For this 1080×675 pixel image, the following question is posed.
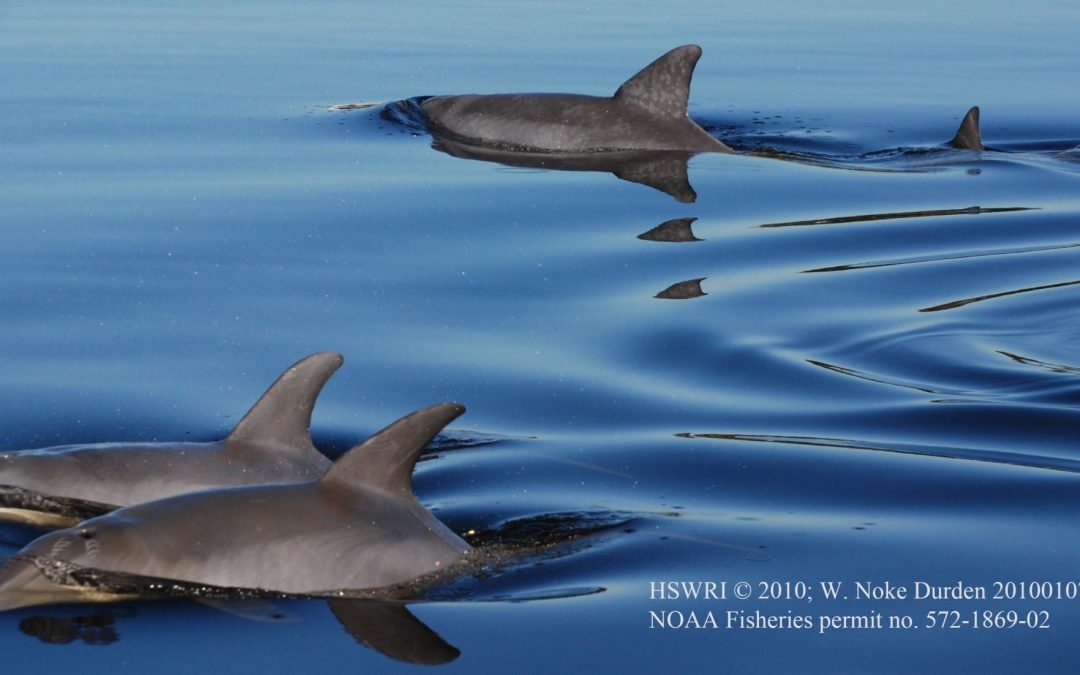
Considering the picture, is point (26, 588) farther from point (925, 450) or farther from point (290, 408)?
point (925, 450)

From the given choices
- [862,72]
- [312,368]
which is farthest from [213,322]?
[862,72]

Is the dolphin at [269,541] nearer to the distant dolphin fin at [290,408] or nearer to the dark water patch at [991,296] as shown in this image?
the distant dolphin fin at [290,408]

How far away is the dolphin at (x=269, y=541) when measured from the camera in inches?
254

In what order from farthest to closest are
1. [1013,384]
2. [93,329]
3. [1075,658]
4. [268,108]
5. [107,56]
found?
1. [107,56]
2. [268,108]
3. [93,329]
4. [1013,384]
5. [1075,658]

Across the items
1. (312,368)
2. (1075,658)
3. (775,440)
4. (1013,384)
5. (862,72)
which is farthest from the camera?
(862,72)

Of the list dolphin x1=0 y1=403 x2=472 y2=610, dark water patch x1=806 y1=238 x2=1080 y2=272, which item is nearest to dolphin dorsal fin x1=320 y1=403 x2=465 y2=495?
Result: dolphin x1=0 y1=403 x2=472 y2=610

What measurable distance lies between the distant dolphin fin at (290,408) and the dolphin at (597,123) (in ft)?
38.0

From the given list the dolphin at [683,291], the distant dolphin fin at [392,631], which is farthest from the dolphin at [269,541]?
the dolphin at [683,291]

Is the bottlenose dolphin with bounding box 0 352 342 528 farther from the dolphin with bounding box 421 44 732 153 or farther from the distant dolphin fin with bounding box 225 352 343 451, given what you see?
the dolphin with bounding box 421 44 732 153

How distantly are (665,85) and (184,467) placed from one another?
11947mm

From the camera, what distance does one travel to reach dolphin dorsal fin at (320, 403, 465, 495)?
21.9 feet

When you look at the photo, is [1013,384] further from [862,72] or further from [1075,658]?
[862,72]

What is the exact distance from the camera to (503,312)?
38.3 feet

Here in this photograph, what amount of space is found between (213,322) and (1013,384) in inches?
194
